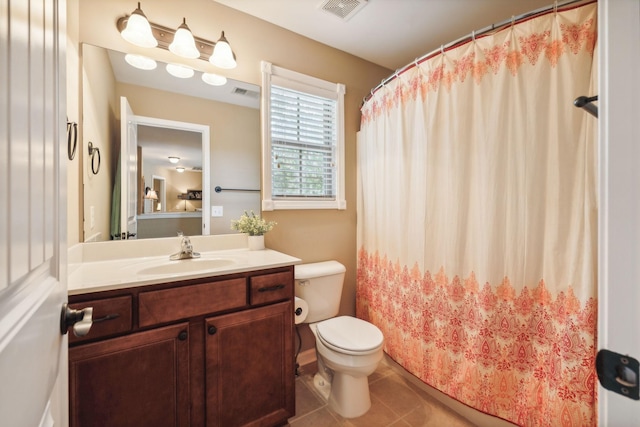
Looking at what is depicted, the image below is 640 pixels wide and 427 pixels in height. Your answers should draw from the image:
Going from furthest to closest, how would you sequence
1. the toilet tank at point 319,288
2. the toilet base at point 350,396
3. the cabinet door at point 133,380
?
the toilet tank at point 319,288 → the toilet base at point 350,396 → the cabinet door at point 133,380

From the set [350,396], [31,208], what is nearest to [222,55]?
[31,208]

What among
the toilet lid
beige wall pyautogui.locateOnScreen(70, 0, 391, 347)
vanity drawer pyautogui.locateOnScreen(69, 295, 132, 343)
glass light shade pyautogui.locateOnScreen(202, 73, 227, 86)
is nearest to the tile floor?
the toilet lid

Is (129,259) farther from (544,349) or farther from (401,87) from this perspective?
(544,349)

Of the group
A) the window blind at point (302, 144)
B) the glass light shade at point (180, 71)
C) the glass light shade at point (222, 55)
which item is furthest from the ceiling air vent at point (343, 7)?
the glass light shade at point (180, 71)

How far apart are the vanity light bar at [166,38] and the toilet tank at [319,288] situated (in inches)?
60.3

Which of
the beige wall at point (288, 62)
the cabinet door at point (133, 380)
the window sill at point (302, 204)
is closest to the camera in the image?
the cabinet door at point (133, 380)

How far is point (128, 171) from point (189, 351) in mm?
1056

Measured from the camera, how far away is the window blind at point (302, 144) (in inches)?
76.1

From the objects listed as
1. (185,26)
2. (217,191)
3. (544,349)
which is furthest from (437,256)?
(185,26)

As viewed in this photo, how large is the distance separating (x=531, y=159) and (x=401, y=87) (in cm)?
93

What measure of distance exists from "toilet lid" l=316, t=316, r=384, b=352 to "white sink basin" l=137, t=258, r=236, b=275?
717 mm

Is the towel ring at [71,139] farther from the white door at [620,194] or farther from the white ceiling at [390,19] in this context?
the white door at [620,194]

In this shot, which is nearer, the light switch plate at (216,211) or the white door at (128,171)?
the white door at (128,171)

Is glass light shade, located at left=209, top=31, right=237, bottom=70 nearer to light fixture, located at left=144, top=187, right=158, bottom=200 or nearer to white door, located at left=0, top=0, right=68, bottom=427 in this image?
light fixture, located at left=144, top=187, right=158, bottom=200
